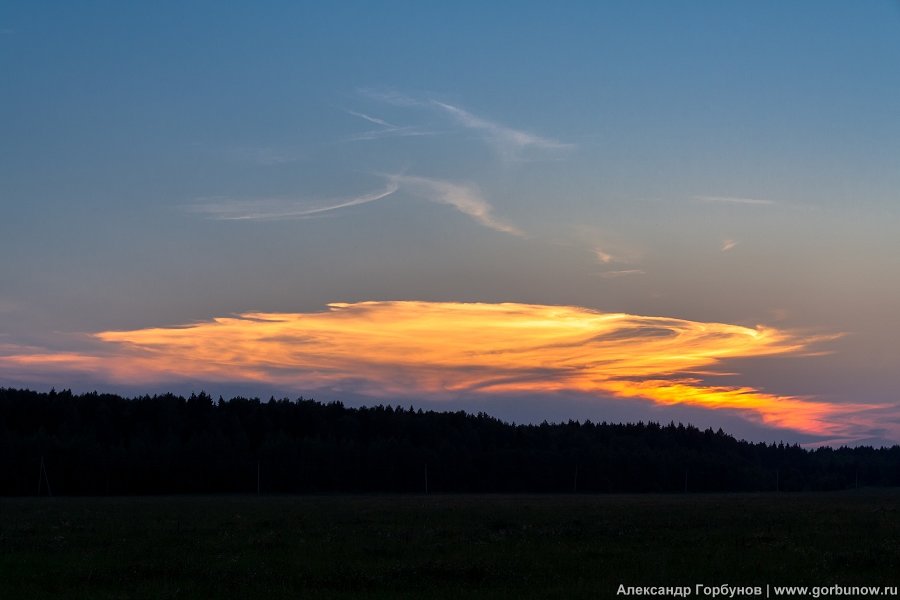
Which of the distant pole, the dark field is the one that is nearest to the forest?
the distant pole

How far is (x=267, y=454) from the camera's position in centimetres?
15100

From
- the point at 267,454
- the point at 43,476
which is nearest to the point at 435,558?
the point at 43,476

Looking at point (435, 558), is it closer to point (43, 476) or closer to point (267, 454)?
point (43, 476)

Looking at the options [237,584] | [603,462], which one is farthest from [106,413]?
[237,584]

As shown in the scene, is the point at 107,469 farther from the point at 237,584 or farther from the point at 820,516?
the point at 237,584

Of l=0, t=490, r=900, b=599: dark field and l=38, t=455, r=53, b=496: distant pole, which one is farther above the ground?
l=0, t=490, r=900, b=599: dark field

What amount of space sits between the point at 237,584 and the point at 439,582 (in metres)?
4.90

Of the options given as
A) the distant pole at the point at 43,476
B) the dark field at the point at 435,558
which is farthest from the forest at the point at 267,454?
the dark field at the point at 435,558

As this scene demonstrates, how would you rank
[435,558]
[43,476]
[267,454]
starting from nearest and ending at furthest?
1. [435,558]
2. [43,476]
3. [267,454]

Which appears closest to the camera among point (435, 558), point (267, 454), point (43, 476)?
point (435, 558)

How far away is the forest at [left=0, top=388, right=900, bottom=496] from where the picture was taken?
138 metres

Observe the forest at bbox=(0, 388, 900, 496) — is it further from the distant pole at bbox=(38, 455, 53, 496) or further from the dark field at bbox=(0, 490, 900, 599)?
the dark field at bbox=(0, 490, 900, 599)

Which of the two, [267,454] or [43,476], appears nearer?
[43,476]

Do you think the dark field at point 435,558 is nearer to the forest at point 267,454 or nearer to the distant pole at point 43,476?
the distant pole at point 43,476
